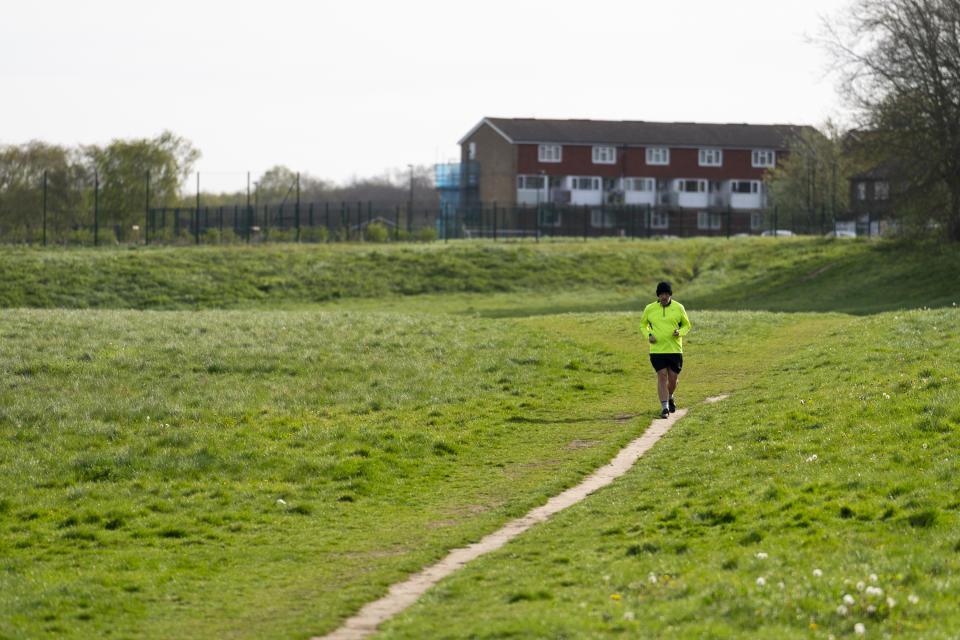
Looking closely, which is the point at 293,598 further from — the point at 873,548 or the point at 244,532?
the point at 873,548

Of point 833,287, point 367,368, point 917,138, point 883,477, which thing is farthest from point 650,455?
point 917,138

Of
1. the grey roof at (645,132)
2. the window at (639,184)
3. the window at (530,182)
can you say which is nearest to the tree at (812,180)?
the grey roof at (645,132)

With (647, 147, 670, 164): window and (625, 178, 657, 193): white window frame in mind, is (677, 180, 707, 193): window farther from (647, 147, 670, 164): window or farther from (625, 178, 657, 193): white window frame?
(625, 178, 657, 193): white window frame

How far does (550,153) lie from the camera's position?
96.2 meters

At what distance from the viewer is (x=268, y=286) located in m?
48.8

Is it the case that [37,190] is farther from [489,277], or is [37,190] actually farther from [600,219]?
[600,219]

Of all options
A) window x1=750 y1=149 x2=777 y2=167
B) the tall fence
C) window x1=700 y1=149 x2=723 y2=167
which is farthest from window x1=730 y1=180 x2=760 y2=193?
the tall fence

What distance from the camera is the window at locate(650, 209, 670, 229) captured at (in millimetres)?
98562

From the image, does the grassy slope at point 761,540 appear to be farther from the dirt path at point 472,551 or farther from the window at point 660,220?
the window at point 660,220

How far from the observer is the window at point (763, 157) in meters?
100

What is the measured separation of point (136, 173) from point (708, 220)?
51430 mm

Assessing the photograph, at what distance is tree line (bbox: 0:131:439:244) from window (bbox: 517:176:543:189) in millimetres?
14515

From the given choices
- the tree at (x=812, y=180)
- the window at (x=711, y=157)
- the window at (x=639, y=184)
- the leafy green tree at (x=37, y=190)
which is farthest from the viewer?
the window at (x=711, y=157)

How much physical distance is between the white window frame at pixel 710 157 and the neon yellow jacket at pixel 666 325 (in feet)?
277
